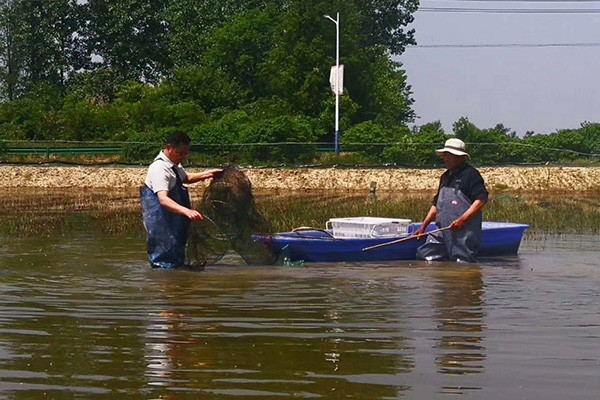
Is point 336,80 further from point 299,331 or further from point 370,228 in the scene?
point 299,331

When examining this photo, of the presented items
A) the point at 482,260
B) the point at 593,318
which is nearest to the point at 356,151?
the point at 482,260

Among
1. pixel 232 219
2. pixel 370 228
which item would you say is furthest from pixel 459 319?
pixel 370 228

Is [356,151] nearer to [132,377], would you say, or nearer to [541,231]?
[541,231]

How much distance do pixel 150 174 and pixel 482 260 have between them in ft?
14.1

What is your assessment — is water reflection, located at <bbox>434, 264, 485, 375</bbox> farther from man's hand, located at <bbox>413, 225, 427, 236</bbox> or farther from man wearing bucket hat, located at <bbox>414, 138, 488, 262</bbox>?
man's hand, located at <bbox>413, 225, 427, 236</bbox>

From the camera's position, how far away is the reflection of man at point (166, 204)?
12.4 meters

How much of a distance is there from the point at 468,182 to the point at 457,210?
14.2 inches

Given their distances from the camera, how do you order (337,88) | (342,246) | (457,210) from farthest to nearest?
(337,88) → (342,246) → (457,210)

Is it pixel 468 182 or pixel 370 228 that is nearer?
pixel 468 182

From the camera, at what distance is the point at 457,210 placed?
1378 centimetres

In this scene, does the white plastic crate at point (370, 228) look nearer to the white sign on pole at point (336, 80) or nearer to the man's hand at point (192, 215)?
the man's hand at point (192, 215)

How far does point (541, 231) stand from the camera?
19.6m

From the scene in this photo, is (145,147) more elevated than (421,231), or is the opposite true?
(145,147)

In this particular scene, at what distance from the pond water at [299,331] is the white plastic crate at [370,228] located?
1240 millimetres
